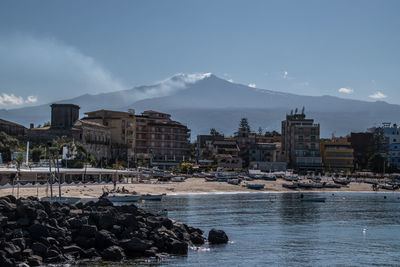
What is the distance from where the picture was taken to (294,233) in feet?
128

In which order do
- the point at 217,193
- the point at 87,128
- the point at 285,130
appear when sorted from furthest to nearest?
the point at 285,130 → the point at 87,128 → the point at 217,193

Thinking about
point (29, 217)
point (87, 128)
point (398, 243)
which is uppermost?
point (87, 128)

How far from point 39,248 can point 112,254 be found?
3555 millimetres

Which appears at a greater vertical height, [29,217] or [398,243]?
[29,217]

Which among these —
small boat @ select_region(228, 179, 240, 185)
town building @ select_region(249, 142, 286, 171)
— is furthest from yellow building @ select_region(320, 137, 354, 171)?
small boat @ select_region(228, 179, 240, 185)

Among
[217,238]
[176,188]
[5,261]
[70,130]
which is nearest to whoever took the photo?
[5,261]

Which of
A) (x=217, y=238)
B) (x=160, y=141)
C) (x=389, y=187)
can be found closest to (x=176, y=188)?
(x=389, y=187)

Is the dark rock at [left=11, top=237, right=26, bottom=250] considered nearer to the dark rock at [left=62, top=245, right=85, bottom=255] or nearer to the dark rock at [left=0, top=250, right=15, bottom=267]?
the dark rock at [left=0, top=250, right=15, bottom=267]

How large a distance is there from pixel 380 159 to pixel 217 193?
2264 inches

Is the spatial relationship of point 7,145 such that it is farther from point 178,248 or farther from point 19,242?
point 19,242

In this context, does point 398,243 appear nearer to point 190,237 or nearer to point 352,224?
point 352,224

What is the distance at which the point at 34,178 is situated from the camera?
70812 mm

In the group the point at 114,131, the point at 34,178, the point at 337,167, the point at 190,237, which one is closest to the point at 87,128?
the point at 114,131

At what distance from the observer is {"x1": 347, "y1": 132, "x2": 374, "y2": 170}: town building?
431 feet
